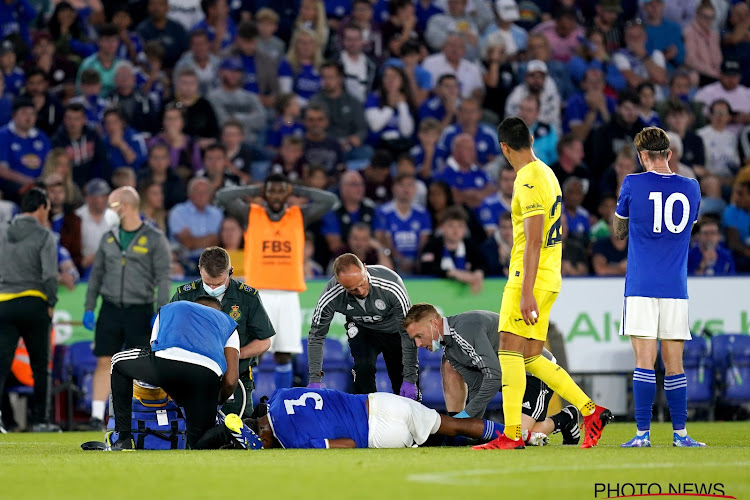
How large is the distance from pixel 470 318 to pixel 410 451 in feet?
5.19

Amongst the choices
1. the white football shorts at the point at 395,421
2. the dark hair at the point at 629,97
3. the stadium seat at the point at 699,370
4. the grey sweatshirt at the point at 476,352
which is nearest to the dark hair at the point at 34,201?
the grey sweatshirt at the point at 476,352

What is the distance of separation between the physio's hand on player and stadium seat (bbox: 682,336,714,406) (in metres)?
7.38

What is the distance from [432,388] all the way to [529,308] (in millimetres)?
6609

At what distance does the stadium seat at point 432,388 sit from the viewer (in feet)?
49.7

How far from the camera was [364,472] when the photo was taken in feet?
23.8

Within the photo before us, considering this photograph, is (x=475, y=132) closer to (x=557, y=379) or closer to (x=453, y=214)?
(x=453, y=214)

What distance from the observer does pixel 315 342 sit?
11.4 metres

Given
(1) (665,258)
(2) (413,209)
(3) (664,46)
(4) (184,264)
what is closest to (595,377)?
(2) (413,209)

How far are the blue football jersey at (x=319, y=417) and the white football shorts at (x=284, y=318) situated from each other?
12.7 feet

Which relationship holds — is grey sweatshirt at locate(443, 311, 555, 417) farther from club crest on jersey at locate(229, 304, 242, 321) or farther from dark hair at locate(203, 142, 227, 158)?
dark hair at locate(203, 142, 227, 158)

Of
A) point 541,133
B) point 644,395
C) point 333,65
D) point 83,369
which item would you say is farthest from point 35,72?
point 644,395

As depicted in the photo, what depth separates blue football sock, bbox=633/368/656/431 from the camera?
9.42 metres

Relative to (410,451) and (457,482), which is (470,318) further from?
(457,482)

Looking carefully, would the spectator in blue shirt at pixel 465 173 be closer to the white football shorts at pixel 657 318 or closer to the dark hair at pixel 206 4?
the dark hair at pixel 206 4
